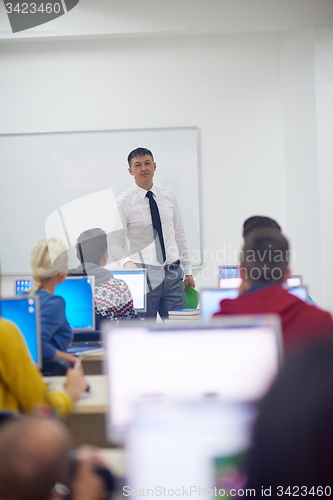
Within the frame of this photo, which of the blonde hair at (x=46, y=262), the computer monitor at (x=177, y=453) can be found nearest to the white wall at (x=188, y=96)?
the blonde hair at (x=46, y=262)

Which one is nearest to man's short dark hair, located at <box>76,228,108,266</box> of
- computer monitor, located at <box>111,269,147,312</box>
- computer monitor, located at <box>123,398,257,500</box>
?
computer monitor, located at <box>111,269,147,312</box>

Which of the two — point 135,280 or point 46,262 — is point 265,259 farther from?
point 135,280

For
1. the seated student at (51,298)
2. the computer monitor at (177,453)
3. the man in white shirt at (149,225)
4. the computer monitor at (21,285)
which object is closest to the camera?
the computer monitor at (177,453)

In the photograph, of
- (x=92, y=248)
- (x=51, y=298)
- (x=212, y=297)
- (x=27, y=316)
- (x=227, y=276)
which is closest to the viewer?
(x=27, y=316)

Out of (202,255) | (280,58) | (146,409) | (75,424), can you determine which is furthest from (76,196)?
(146,409)

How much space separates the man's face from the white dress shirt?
0.09m

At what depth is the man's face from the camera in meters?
4.82

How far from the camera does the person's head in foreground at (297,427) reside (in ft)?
2.23

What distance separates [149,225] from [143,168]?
22.0 inches

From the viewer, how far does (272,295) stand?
1.71m

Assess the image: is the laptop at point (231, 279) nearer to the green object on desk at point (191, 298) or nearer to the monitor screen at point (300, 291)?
the monitor screen at point (300, 291)

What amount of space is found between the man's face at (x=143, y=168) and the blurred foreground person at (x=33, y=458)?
4.18 meters

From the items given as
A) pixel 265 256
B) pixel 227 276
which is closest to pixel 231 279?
pixel 227 276

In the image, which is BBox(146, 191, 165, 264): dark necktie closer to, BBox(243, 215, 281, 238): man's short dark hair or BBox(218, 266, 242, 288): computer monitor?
BBox(218, 266, 242, 288): computer monitor
